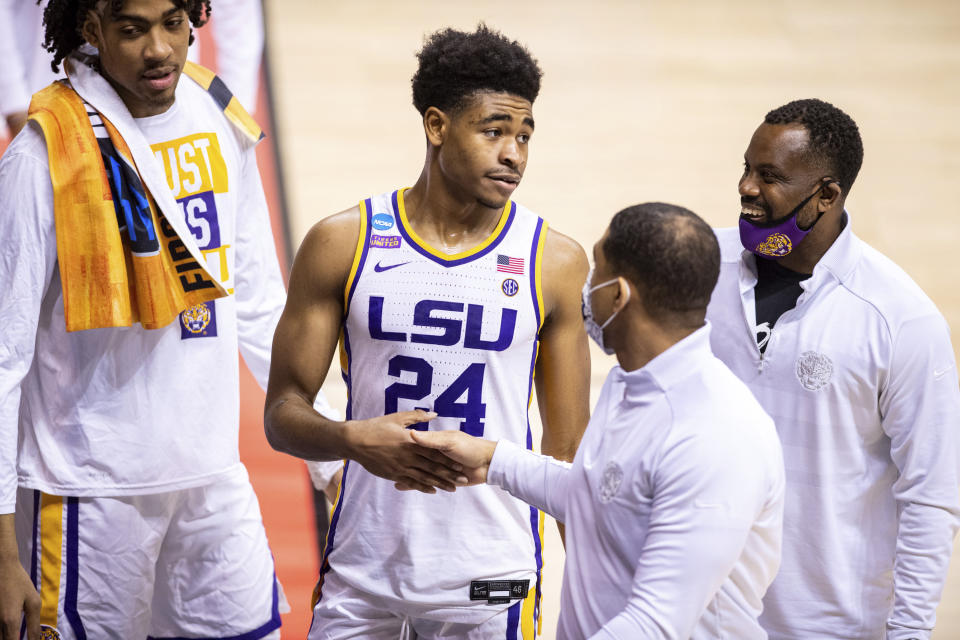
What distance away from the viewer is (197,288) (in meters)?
2.78

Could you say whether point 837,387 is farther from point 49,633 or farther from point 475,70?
point 49,633

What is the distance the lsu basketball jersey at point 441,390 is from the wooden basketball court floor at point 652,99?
2.77 metres

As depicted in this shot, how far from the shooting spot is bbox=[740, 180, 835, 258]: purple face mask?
8.35 feet

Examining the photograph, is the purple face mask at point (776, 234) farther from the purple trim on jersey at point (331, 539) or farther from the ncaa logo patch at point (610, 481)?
the purple trim on jersey at point (331, 539)

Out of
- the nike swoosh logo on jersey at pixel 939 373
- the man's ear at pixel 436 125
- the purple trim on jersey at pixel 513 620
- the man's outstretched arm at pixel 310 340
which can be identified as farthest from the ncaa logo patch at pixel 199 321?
the nike swoosh logo on jersey at pixel 939 373

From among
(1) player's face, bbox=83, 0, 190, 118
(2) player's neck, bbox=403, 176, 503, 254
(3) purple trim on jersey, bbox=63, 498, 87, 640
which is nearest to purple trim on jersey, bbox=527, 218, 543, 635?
(2) player's neck, bbox=403, 176, 503, 254

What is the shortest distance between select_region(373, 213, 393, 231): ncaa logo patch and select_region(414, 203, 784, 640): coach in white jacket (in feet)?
2.26

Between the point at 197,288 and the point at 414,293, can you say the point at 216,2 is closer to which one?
the point at 197,288

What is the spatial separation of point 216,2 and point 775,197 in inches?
128

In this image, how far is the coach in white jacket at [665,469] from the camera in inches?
68.2

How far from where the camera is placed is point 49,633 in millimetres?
2701

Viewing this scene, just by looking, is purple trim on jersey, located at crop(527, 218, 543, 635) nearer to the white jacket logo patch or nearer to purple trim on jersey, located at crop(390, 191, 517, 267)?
purple trim on jersey, located at crop(390, 191, 517, 267)

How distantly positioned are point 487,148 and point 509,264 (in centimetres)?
26

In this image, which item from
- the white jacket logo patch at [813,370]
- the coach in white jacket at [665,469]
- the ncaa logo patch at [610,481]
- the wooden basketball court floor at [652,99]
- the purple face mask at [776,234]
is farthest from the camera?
the wooden basketball court floor at [652,99]
